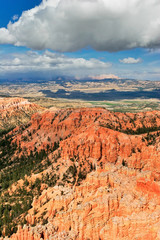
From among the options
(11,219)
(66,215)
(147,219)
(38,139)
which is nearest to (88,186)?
(66,215)

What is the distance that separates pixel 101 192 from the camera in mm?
63781

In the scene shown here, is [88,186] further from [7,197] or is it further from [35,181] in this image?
[7,197]

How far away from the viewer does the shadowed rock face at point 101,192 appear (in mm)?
57188

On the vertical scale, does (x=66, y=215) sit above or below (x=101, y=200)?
below

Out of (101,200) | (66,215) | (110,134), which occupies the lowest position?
(66,215)

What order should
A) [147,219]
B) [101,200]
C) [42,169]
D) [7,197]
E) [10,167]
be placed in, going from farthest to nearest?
[10,167], [42,169], [7,197], [101,200], [147,219]

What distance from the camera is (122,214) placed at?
59344mm

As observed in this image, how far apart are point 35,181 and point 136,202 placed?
45740mm

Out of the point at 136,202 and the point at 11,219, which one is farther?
the point at 11,219

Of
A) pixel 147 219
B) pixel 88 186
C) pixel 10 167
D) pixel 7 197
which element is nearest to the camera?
pixel 147 219

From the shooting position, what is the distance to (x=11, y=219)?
69.9 m

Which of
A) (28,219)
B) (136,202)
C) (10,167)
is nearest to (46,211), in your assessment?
(28,219)

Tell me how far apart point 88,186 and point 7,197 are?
131 feet

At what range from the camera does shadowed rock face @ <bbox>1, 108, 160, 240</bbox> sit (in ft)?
188
